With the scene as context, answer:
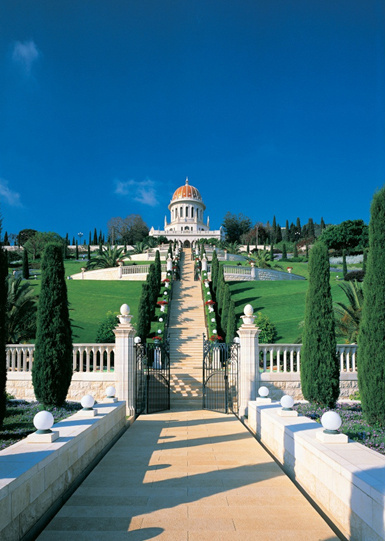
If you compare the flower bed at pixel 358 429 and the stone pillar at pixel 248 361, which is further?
the stone pillar at pixel 248 361

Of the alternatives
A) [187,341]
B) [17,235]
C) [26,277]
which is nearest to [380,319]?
[187,341]

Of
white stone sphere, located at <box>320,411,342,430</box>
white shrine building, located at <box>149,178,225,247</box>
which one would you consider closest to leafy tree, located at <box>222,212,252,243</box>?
white shrine building, located at <box>149,178,225,247</box>

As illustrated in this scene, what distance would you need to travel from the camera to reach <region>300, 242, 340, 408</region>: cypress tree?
1023 cm

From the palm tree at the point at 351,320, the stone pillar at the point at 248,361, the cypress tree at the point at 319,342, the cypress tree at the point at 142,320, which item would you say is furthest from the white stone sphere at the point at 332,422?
the cypress tree at the point at 142,320

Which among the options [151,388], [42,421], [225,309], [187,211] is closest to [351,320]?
[151,388]

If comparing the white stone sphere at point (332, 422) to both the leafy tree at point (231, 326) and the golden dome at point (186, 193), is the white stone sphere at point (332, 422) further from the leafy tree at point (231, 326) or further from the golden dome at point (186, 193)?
the golden dome at point (186, 193)

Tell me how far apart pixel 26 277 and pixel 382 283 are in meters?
40.5

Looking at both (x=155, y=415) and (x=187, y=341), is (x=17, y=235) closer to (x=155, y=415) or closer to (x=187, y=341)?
(x=187, y=341)

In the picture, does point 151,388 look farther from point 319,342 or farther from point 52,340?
point 319,342

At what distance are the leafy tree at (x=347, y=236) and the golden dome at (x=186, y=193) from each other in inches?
1613

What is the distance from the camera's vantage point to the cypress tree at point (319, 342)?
403 inches

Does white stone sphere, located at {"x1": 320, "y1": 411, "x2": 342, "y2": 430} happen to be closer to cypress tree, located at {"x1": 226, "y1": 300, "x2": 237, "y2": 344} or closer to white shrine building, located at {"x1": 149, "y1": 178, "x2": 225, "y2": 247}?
cypress tree, located at {"x1": 226, "y1": 300, "x2": 237, "y2": 344}

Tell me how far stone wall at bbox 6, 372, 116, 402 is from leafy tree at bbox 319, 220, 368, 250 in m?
64.8

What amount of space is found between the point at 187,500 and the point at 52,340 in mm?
6472
